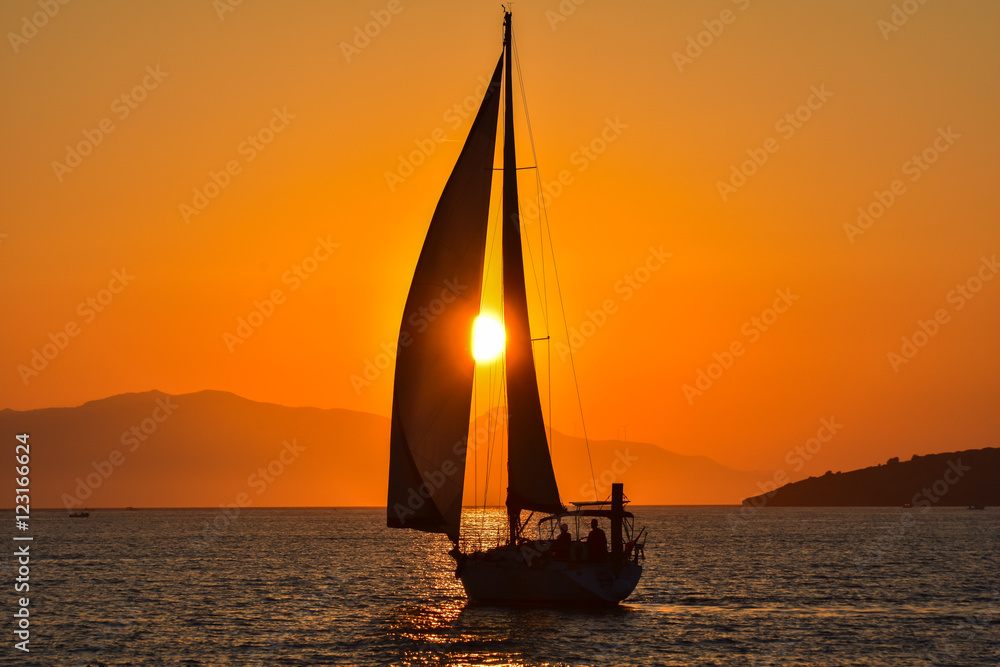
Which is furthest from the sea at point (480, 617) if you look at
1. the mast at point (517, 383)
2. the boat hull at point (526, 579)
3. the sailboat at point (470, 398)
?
the mast at point (517, 383)

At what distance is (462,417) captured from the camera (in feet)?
125

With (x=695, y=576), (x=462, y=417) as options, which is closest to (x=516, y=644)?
(x=462, y=417)

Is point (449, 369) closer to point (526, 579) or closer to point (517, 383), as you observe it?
point (517, 383)

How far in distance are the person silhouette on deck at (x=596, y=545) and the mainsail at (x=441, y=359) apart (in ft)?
16.8

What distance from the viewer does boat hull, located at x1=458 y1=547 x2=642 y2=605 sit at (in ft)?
124

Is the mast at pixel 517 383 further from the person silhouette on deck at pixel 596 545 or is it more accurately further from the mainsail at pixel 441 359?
the person silhouette on deck at pixel 596 545

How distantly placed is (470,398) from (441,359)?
1.80 m

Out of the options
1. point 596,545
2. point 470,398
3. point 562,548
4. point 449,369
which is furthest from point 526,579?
point 449,369

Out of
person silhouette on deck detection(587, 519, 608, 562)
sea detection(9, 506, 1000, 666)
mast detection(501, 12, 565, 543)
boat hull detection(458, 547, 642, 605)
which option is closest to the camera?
sea detection(9, 506, 1000, 666)

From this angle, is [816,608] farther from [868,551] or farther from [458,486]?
[868,551]

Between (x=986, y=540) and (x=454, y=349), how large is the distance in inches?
3778

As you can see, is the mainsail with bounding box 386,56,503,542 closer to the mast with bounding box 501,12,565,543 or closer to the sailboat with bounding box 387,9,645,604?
the sailboat with bounding box 387,9,645,604

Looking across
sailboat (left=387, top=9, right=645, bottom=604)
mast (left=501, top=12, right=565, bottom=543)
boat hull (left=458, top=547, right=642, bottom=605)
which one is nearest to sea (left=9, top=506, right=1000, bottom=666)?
boat hull (left=458, top=547, right=642, bottom=605)

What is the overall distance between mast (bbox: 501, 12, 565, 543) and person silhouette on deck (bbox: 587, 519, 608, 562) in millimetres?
1880
